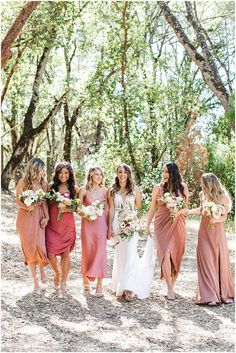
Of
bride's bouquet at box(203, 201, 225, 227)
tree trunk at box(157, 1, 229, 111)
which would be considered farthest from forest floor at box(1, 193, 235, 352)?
tree trunk at box(157, 1, 229, 111)

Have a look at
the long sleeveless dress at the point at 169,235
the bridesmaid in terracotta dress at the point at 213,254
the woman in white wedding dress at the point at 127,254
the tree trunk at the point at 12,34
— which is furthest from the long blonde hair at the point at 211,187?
the tree trunk at the point at 12,34

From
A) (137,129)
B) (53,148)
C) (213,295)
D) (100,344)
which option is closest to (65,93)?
(137,129)

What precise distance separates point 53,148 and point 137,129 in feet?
54.1

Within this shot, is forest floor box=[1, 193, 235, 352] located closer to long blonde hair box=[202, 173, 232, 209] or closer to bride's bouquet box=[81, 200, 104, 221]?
bride's bouquet box=[81, 200, 104, 221]

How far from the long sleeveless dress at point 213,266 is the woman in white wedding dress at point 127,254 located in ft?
2.42

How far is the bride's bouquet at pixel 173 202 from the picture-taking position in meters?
7.60

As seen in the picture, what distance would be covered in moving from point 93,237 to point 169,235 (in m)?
1.08

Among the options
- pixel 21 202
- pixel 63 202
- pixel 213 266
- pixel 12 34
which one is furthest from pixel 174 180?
pixel 12 34

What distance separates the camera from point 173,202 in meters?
7.61

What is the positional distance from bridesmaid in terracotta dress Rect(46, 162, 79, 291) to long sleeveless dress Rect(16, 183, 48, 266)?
12 centimetres

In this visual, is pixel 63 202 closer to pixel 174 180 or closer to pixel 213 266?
pixel 174 180

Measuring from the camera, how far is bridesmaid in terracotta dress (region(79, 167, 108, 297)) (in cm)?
781

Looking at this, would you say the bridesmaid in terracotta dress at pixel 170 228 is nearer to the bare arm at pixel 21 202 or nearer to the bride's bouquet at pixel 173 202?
the bride's bouquet at pixel 173 202

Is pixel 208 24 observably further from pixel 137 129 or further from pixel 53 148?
pixel 53 148
